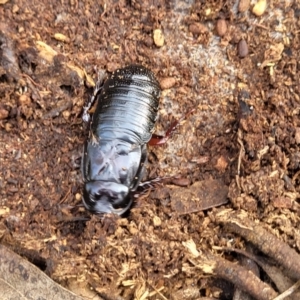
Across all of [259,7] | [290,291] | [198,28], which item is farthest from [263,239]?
[259,7]

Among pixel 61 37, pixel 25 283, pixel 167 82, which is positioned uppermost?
pixel 61 37

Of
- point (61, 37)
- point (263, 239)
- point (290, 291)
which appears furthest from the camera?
point (61, 37)

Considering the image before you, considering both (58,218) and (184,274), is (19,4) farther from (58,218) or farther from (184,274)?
(184,274)

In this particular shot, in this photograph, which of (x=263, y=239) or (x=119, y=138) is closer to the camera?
(x=263, y=239)

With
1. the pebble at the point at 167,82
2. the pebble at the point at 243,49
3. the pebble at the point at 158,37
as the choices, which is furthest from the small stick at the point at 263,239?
the pebble at the point at 158,37

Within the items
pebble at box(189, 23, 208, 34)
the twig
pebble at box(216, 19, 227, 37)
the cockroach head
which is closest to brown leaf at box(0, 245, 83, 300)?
the cockroach head

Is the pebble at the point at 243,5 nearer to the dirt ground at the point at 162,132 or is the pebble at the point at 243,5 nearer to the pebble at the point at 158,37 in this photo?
the dirt ground at the point at 162,132

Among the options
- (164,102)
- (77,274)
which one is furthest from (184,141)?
(77,274)

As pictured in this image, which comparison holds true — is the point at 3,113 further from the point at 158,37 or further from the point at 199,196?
the point at 199,196
